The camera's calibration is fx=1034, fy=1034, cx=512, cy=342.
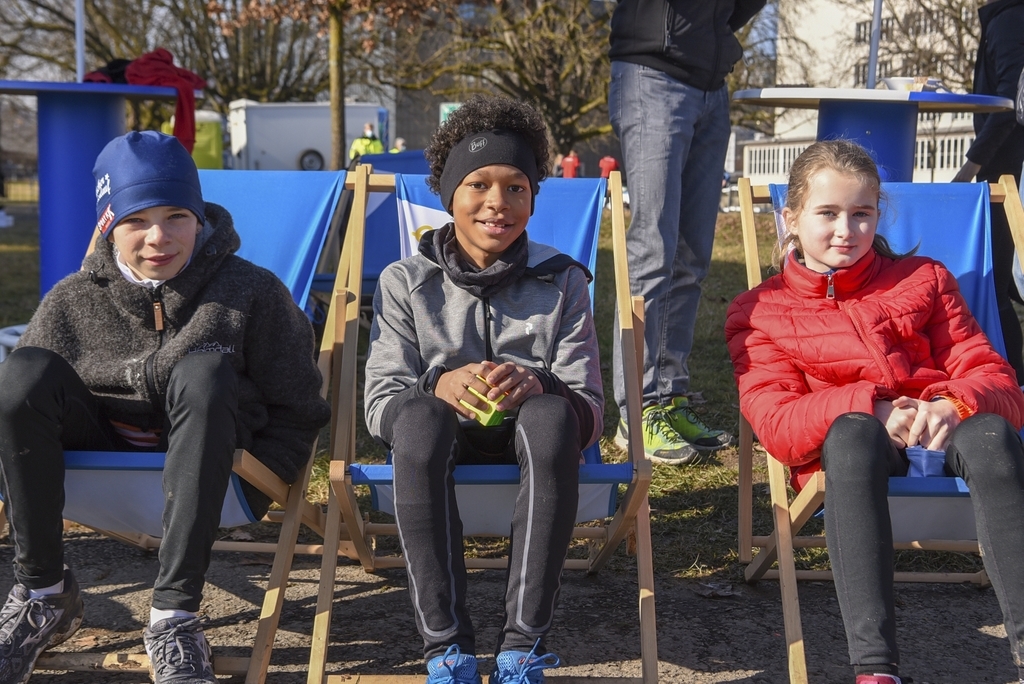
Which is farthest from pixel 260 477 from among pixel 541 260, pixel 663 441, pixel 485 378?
pixel 663 441

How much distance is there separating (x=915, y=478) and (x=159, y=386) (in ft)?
5.55

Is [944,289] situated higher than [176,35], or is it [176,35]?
[176,35]

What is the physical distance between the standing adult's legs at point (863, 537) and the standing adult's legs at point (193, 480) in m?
1.29

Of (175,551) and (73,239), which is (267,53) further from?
(175,551)

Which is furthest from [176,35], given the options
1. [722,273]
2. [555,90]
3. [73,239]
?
[73,239]

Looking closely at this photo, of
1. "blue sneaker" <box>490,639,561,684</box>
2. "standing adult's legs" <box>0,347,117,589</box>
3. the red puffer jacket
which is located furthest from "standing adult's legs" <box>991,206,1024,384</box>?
"standing adult's legs" <box>0,347,117,589</box>

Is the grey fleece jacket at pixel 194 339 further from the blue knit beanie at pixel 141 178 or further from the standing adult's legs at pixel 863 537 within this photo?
the standing adult's legs at pixel 863 537

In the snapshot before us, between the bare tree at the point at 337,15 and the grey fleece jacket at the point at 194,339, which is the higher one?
the bare tree at the point at 337,15

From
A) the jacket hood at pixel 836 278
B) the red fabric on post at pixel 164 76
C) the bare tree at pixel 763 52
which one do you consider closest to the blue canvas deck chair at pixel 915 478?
the jacket hood at pixel 836 278

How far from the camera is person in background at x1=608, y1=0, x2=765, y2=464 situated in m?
3.57

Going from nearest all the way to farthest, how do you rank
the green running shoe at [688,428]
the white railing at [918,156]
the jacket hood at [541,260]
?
1. the jacket hood at [541,260]
2. the green running shoe at [688,428]
3. the white railing at [918,156]

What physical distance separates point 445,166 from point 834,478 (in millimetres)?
1231

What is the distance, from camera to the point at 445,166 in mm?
2668

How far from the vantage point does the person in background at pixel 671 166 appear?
11.7ft
